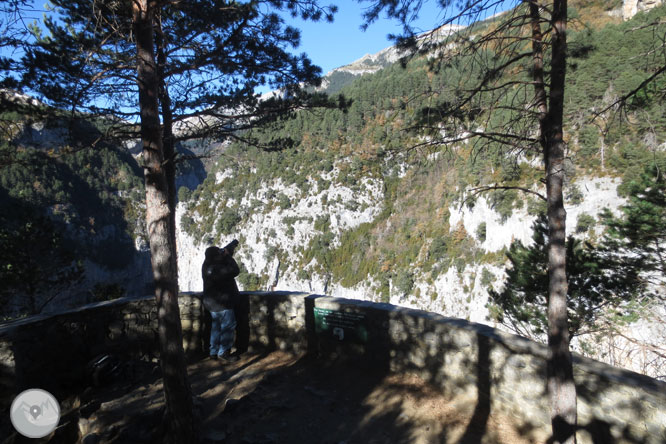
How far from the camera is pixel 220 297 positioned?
427cm

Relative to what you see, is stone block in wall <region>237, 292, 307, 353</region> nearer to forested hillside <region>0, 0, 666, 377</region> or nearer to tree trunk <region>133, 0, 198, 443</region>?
tree trunk <region>133, 0, 198, 443</region>

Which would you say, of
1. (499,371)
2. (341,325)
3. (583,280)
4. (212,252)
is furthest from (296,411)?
(583,280)

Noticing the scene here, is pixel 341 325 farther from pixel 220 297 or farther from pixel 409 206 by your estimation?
pixel 409 206

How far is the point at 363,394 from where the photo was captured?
11.7ft

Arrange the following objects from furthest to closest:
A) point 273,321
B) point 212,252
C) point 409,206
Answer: point 409,206, point 273,321, point 212,252

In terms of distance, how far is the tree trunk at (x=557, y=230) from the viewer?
2.36 m

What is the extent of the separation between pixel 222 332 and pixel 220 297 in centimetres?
54

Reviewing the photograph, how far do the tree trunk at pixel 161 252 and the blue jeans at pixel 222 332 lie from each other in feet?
4.79

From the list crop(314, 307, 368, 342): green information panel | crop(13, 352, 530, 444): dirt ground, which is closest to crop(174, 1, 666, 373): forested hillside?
crop(314, 307, 368, 342): green information panel

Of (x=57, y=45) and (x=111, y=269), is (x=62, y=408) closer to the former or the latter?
(x=57, y=45)

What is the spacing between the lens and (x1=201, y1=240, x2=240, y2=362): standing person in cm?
426

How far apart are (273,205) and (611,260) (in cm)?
5314

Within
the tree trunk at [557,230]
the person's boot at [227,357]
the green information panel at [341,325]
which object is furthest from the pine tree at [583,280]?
the person's boot at [227,357]

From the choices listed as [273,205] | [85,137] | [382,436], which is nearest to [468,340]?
[382,436]
